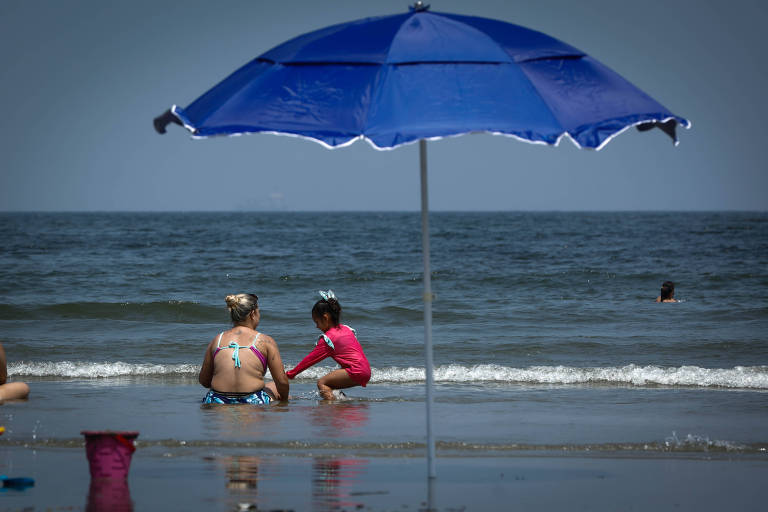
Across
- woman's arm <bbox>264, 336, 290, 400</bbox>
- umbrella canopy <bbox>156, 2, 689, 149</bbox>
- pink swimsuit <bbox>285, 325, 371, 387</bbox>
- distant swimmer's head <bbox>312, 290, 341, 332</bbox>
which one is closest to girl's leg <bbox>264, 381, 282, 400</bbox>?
woman's arm <bbox>264, 336, 290, 400</bbox>

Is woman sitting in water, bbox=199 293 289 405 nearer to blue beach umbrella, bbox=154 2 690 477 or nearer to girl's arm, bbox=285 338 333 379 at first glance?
girl's arm, bbox=285 338 333 379

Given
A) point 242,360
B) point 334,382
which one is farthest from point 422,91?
point 334,382

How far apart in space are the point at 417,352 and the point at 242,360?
6444mm

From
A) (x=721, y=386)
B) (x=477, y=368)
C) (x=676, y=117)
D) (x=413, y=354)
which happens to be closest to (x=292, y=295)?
(x=413, y=354)

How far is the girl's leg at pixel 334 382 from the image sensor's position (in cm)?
943

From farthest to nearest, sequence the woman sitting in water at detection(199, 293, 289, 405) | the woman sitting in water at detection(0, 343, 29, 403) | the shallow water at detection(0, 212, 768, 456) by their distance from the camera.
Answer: the woman sitting in water at detection(0, 343, 29, 403), the woman sitting in water at detection(199, 293, 289, 405), the shallow water at detection(0, 212, 768, 456)

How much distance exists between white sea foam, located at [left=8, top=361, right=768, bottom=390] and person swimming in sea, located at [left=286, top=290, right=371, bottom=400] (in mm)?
2250

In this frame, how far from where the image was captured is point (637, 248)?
43438 mm

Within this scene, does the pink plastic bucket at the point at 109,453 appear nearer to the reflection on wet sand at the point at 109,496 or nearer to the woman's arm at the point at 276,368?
the reflection on wet sand at the point at 109,496

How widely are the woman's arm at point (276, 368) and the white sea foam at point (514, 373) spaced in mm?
3309

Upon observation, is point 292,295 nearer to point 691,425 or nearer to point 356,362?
point 356,362

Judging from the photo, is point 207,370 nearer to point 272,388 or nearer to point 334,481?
point 272,388

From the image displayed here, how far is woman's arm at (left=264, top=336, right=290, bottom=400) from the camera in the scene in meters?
8.14

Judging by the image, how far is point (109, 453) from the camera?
224 inches
